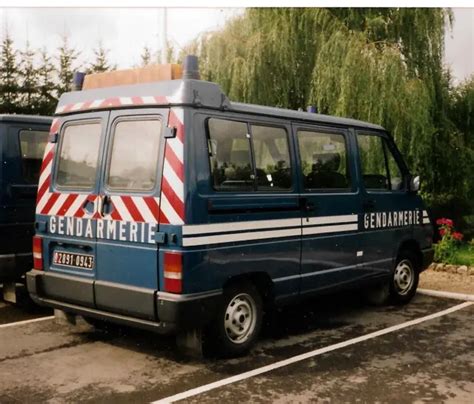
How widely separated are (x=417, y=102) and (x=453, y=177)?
6.56ft

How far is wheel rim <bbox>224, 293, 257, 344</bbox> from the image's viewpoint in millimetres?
4949

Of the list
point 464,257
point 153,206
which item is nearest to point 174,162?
point 153,206

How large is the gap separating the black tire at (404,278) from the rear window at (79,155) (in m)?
3.84

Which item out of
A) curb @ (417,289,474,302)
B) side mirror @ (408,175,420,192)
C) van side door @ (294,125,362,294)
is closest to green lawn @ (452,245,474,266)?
curb @ (417,289,474,302)

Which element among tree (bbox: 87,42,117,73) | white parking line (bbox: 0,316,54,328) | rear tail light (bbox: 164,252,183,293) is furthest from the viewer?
tree (bbox: 87,42,117,73)

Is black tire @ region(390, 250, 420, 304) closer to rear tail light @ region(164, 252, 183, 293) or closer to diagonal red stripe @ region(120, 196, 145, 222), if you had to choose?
rear tail light @ region(164, 252, 183, 293)

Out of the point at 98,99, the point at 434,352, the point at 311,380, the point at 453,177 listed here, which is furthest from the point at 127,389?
the point at 453,177

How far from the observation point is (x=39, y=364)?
15.9 ft

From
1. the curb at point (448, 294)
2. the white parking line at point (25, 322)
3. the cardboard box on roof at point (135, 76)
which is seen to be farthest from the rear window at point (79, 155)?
the curb at point (448, 294)

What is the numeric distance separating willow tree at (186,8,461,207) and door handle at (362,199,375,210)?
15.4 ft

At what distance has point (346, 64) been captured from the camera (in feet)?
35.6

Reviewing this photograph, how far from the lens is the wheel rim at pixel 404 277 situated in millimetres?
7078

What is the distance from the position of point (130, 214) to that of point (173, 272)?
629 millimetres

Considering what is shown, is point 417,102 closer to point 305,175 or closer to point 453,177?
point 453,177
